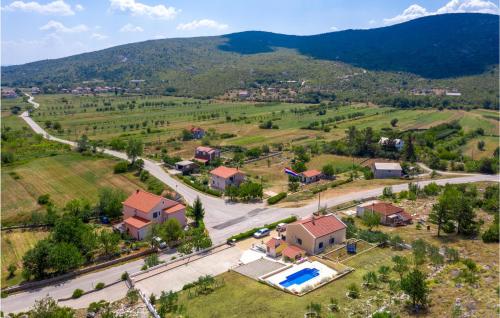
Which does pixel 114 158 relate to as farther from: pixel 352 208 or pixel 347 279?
pixel 347 279

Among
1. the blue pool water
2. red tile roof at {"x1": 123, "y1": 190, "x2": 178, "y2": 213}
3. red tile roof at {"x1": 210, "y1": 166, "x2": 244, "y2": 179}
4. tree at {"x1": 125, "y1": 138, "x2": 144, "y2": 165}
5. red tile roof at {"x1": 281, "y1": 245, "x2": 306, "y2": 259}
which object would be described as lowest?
the blue pool water

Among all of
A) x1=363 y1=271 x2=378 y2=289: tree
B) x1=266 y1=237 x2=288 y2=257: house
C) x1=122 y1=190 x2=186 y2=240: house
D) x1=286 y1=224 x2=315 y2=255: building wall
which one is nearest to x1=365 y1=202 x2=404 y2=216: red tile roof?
x1=286 y1=224 x2=315 y2=255: building wall

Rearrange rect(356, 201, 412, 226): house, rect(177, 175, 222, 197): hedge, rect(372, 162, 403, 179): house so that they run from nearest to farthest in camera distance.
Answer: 1. rect(356, 201, 412, 226): house
2. rect(177, 175, 222, 197): hedge
3. rect(372, 162, 403, 179): house

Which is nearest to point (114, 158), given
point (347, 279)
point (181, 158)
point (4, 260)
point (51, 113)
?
point (181, 158)

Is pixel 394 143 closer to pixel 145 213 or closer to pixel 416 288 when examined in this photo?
pixel 145 213

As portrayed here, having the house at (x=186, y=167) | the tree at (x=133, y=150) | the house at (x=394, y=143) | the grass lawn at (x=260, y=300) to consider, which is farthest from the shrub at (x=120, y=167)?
the house at (x=394, y=143)

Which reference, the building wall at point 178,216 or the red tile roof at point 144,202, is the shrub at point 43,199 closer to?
the red tile roof at point 144,202

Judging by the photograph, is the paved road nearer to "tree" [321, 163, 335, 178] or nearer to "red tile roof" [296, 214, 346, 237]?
"red tile roof" [296, 214, 346, 237]
